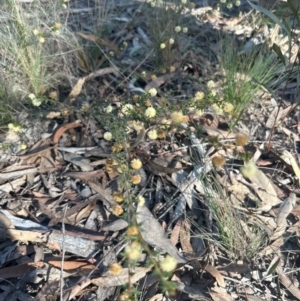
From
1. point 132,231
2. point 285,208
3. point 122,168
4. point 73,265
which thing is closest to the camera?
point 132,231

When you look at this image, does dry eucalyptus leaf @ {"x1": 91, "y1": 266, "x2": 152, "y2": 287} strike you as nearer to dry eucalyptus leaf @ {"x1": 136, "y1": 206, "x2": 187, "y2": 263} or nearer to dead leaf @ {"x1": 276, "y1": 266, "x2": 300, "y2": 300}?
dry eucalyptus leaf @ {"x1": 136, "y1": 206, "x2": 187, "y2": 263}

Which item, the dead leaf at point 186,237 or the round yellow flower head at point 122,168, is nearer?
the round yellow flower head at point 122,168

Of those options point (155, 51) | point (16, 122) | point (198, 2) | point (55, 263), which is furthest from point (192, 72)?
point (55, 263)

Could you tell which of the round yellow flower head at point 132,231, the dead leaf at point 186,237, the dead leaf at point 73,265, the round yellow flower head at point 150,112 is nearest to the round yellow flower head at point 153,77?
the round yellow flower head at point 150,112

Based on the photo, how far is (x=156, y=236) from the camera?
168 cm

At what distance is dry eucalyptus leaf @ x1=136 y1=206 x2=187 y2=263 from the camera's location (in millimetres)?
1650

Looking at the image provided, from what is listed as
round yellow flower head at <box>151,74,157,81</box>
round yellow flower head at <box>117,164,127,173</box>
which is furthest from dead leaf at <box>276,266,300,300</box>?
round yellow flower head at <box>151,74,157,81</box>

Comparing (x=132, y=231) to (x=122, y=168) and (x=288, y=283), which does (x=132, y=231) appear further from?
(x=288, y=283)

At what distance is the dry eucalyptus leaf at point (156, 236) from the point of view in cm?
165

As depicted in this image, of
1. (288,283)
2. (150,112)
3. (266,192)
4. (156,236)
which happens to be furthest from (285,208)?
(150,112)

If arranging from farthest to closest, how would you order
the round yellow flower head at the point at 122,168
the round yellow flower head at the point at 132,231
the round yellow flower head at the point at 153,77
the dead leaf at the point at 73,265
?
the round yellow flower head at the point at 153,77, the dead leaf at the point at 73,265, the round yellow flower head at the point at 122,168, the round yellow flower head at the point at 132,231

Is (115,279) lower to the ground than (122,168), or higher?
lower

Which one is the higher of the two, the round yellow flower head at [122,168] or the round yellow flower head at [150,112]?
the round yellow flower head at [150,112]

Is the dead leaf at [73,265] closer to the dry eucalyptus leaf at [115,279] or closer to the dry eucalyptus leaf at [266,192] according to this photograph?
the dry eucalyptus leaf at [115,279]
